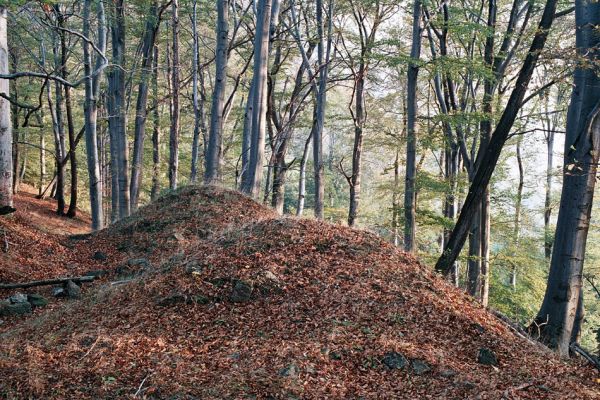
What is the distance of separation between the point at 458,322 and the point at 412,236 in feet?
20.4

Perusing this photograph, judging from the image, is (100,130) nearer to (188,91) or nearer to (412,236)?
(188,91)

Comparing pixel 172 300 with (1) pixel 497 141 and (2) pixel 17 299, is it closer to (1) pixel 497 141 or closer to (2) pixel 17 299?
(2) pixel 17 299

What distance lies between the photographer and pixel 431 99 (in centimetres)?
2233

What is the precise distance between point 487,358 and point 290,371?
7.31 feet

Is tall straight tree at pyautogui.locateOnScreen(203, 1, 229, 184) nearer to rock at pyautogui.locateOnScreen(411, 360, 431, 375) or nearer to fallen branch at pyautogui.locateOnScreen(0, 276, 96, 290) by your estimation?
fallen branch at pyautogui.locateOnScreen(0, 276, 96, 290)

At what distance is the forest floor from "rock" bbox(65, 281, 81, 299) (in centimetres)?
24

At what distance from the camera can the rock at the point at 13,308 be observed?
649 cm

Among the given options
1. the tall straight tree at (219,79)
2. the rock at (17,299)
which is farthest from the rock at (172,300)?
the tall straight tree at (219,79)

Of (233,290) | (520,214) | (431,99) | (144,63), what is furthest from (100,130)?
(520,214)


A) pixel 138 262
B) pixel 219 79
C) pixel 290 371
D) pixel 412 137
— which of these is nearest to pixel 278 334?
pixel 290 371

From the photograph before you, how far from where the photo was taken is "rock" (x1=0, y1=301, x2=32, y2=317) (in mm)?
6492

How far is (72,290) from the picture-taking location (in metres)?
7.30

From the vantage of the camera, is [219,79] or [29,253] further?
[219,79]

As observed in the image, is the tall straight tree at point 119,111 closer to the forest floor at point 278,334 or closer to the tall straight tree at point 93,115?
the tall straight tree at point 93,115
